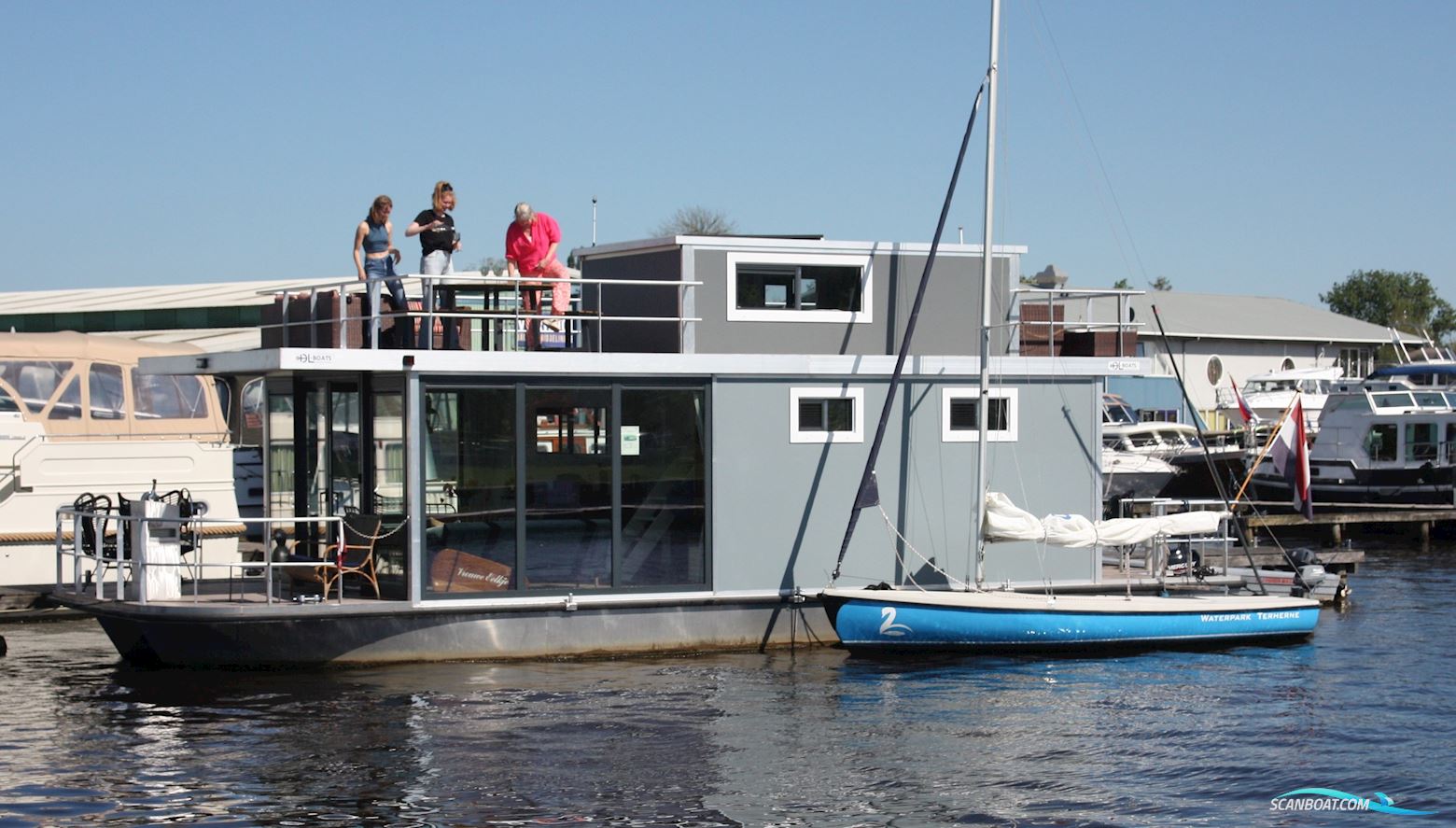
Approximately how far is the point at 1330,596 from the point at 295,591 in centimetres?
1461

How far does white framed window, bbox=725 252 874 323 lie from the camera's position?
674 inches

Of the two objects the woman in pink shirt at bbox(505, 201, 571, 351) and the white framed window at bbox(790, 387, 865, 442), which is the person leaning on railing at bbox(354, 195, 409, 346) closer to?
the woman in pink shirt at bbox(505, 201, 571, 351)

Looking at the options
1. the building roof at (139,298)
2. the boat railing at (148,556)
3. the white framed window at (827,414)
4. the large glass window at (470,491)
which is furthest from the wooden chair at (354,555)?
the building roof at (139,298)

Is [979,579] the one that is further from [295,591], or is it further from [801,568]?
[295,591]

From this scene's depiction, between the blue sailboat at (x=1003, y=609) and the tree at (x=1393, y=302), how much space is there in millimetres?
79905

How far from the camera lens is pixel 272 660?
15617 mm

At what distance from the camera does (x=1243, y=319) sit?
68.8 m

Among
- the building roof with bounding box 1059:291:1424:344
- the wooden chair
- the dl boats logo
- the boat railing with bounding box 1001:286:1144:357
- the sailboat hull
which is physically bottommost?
the dl boats logo

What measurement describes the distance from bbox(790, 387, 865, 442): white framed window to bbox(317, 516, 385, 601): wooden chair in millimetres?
4632

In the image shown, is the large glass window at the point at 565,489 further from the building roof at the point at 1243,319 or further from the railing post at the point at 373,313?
the building roof at the point at 1243,319

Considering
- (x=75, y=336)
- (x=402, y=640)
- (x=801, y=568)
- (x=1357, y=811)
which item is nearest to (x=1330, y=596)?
(x=801, y=568)

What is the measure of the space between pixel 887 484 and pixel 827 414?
3.39 feet

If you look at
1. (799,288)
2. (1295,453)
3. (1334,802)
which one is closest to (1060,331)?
(799,288)

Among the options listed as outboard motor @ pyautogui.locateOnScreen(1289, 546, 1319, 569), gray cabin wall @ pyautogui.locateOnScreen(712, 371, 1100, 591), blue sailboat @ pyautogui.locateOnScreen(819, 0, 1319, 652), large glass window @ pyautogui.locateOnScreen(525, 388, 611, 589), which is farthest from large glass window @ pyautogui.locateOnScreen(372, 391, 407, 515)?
outboard motor @ pyautogui.locateOnScreen(1289, 546, 1319, 569)
